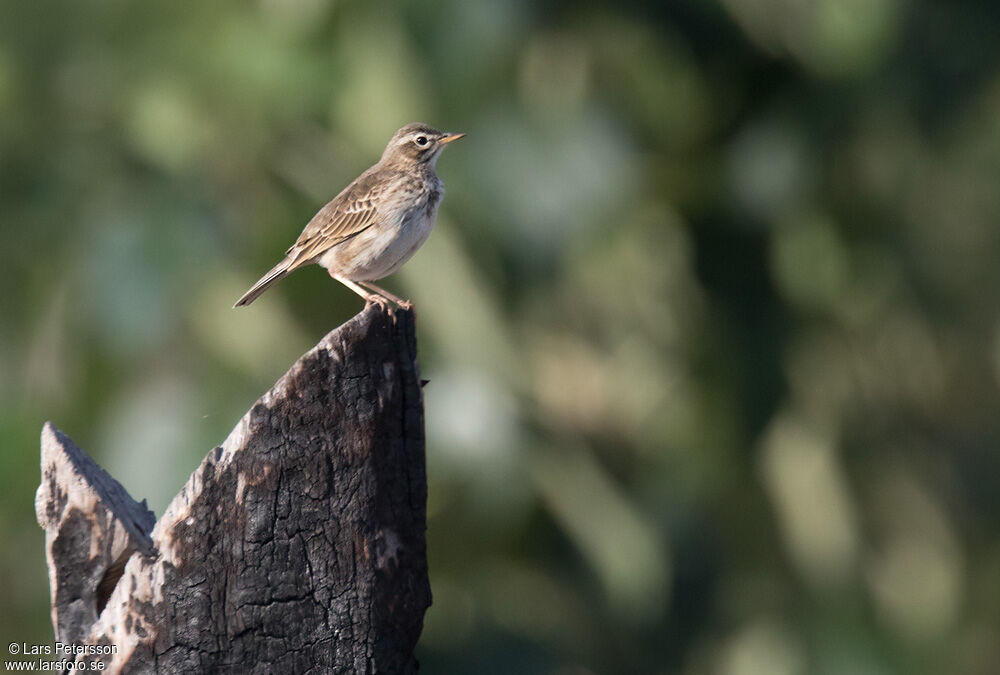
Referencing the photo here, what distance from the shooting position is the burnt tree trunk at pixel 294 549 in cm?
348

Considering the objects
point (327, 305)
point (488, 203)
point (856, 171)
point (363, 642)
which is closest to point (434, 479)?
point (327, 305)

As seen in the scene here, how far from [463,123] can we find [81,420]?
3944mm

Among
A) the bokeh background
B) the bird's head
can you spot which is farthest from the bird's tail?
the bokeh background

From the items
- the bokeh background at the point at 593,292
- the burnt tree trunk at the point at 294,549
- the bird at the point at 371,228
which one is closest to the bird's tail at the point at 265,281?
the bird at the point at 371,228

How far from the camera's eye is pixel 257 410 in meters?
3.52

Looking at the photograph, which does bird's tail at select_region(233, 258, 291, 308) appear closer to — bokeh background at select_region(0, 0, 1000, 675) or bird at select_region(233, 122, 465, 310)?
bird at select_region(233, 122, 465, 310)

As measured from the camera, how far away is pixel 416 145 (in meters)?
6.82

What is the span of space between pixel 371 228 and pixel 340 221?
0.69 ft

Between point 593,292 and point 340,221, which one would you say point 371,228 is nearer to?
point 340,221

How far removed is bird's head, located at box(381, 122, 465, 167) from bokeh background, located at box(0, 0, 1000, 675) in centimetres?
306

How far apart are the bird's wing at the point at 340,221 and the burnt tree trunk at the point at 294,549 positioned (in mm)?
2708

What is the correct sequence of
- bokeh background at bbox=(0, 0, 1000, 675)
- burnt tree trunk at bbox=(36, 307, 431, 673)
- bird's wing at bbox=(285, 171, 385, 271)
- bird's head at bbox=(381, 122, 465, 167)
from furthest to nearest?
1. bokeh background at bbox=(0, 0, 1000, 675)
2. bird's head at bbox=(381, 122, 465, 167)
3. bird's wing at bbox=(285, 171, 385, 271)
4. burnt tree trunk at bbox=(36, 307, 431, 673)

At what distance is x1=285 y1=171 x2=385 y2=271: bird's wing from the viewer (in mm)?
6262

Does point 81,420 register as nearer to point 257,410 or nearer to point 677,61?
point 677,61
